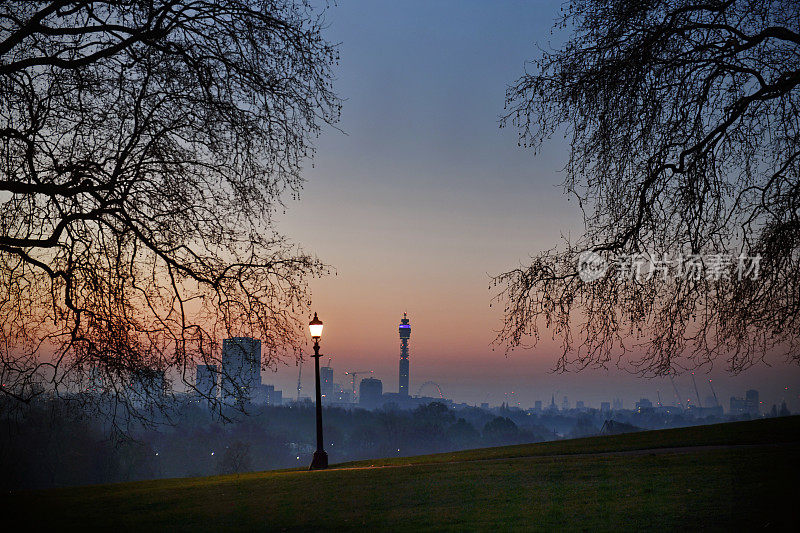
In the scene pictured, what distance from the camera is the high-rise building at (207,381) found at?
25.1ft

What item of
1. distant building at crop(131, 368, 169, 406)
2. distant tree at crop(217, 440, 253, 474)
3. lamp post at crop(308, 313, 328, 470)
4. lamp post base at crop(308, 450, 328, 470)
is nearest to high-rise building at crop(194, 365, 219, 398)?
distant building at crop(131, 368, 169, 406)

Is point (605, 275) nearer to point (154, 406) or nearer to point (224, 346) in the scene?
point (224, 346)

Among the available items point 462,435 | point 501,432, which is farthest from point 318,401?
point 462,435

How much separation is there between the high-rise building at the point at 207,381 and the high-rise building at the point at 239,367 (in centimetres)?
8

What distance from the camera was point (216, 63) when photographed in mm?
8172

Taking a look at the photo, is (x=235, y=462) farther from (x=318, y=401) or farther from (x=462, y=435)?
(x=462, y=435)

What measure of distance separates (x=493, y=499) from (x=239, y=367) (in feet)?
12.5

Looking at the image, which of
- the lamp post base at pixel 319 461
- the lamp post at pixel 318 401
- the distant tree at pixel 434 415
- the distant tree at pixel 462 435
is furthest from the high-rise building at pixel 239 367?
the distant tree at pixel 462 435

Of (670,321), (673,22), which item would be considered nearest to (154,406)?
(670,321)

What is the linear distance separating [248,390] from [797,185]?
22.7ft

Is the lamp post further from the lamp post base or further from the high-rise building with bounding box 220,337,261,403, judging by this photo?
the high-rise building with bounding box 220,337,261,403

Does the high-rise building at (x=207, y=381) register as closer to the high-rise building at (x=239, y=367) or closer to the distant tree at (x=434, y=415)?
the high-rise building at (x=239, y=367)

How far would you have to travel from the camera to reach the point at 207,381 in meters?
7.73

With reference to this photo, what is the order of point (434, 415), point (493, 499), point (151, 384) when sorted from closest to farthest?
1. point (151, 384)
2. point (493, 499)
3. point (434, 415)
